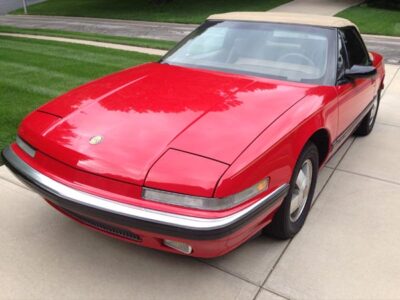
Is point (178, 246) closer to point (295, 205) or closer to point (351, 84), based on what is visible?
point (295, 205)

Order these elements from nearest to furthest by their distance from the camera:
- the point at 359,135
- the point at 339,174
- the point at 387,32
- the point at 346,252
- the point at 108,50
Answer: the point at 346,252
the point at 339,174
the point at 359,135
the point at 108,50
the point at 387,32

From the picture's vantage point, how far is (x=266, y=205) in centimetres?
231

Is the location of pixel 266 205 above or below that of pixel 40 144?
below

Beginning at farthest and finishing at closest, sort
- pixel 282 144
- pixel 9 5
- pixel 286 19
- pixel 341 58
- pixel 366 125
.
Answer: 1. pixel 9 5
2. pixel 366 125
3. pixel 286 19
4. pixel 341 58
5. pixel 282 144

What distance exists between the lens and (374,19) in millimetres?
18125

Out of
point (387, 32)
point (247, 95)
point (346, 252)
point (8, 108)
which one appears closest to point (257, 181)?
point (247, 95)

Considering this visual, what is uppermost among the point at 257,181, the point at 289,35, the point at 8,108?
the point at 289,35

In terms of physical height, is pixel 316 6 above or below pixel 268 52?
below

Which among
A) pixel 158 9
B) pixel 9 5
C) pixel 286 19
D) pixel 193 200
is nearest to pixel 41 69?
pixel 286 19

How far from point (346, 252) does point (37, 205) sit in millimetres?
2366

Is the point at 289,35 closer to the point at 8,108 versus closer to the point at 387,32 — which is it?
the point at 8,108

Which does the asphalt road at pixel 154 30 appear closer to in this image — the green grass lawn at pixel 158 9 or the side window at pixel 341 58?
the green grass lawn at pixel 158 9

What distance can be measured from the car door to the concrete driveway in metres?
0.78

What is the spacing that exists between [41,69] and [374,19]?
1564 centimetres
